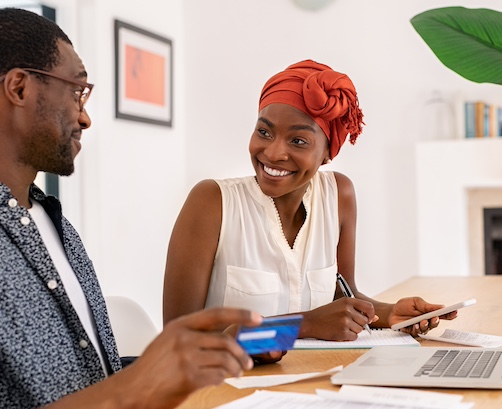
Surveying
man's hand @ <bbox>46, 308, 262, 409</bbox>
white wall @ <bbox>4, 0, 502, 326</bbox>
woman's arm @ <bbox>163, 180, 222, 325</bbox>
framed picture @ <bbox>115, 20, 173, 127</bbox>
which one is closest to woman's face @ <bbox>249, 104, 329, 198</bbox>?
woman's arm @ <bbox>163, 180, 222, 325</bbox>

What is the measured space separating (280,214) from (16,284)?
3.47ft

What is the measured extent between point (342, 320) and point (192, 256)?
0.45 metres

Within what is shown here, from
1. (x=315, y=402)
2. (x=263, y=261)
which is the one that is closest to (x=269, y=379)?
(x=315, y=402)

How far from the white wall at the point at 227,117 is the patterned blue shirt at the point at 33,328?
282 cm

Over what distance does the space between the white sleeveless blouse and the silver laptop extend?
20.8 inches

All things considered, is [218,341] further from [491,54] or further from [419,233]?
[419,233]

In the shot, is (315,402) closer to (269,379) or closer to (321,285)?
(269,379)

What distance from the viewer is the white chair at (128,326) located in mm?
1680

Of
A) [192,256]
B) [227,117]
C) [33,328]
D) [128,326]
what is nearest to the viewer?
[33,328]

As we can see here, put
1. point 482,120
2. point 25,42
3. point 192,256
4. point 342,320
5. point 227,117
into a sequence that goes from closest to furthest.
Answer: point 25,42 → point 342,320 → point 192,256 → point 482,120 → point 227,117

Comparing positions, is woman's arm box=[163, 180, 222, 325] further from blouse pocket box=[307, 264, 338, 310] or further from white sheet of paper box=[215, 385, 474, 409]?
white sheet of paper box=[215, 385, 474, 409]

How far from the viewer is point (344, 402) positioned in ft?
3.59

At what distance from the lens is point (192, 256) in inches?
73.3

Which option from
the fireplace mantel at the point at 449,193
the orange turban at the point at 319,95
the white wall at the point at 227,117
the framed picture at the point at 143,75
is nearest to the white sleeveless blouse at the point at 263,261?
the orange turban at the point at 319,95
